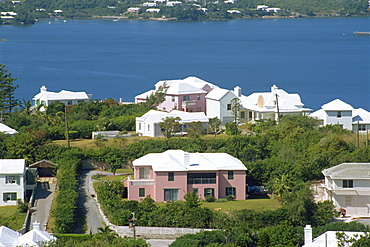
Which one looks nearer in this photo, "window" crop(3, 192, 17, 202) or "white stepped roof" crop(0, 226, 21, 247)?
"white stepped roof" crop(0, 226, 21, 247)

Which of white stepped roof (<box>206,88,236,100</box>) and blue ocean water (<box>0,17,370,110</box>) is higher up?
blue ocean water (<box>0,17,370,110</box>)

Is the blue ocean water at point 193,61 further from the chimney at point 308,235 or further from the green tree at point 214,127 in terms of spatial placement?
the chimney at point 308,235

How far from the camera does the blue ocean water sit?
98387mm

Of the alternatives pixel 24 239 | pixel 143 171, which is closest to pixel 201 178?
pixel 143 171

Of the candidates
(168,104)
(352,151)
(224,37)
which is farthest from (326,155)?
(224,37)

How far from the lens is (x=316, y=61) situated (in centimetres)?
13012

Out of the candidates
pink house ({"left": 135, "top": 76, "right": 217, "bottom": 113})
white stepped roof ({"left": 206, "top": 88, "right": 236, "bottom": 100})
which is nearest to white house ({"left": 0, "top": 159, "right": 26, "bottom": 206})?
white stepped roof ({"left": 206, "top": 88, "right": 236, "bottom": 100})

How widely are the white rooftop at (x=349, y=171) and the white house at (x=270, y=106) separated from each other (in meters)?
15.5

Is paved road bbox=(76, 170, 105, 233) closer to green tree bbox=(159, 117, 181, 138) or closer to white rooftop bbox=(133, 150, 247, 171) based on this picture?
white rooftop bbox=(133, 150, 247, 171)

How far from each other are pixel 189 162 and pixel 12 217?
30.1 ft

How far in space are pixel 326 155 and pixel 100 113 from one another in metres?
22.3

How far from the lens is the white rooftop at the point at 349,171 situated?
3759cm

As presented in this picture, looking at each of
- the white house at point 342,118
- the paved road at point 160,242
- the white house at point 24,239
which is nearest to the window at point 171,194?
the paved road at point 160,242

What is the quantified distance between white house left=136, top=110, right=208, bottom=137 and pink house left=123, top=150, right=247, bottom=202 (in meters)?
11.2
